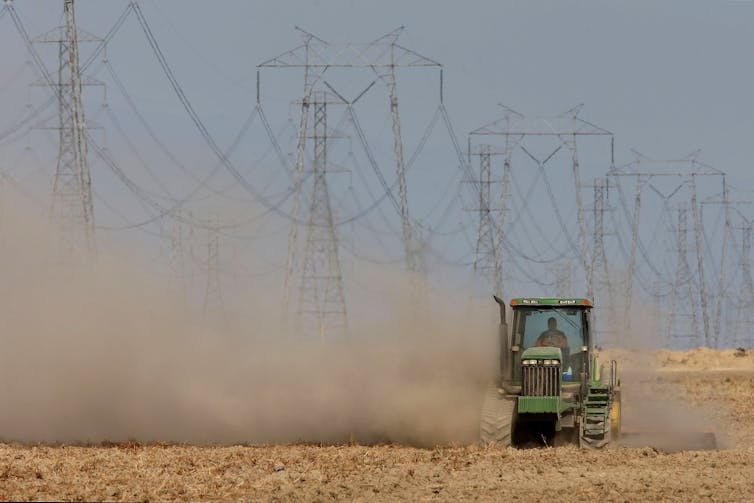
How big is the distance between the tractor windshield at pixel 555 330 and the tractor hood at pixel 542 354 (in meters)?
0.39

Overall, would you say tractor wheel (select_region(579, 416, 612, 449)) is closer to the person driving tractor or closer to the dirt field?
the dirt field

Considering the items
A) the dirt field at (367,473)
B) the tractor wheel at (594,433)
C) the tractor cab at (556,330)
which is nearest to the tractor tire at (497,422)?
the dirt field at (367,473)

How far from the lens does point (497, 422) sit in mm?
26375

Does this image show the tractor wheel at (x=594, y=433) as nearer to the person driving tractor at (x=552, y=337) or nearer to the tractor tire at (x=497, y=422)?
the tractor tire at (x=497, y=422)

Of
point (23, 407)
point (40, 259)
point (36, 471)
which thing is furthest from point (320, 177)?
point (36, 471)

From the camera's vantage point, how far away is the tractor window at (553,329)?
28062mm

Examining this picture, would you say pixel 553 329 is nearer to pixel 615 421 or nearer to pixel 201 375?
pixel 615 421

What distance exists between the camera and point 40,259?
3328cm

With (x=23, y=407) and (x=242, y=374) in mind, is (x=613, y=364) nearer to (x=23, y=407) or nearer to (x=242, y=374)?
(x=242, y=374)

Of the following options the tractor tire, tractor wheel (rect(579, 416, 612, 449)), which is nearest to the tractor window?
tractor wheel (rect(579, 416, 612, 449))

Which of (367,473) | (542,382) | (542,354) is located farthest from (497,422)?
(367,473)

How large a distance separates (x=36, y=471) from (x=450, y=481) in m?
6.42

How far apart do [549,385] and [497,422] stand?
1.33 m

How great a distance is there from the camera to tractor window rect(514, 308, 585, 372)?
28.1 meters
